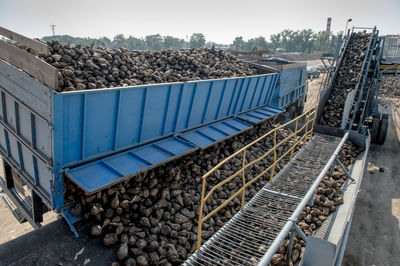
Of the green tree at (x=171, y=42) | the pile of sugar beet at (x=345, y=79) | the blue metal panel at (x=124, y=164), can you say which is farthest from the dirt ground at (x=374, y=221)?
the green tree at (x=171, y=42)

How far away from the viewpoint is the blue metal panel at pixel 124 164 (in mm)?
3508

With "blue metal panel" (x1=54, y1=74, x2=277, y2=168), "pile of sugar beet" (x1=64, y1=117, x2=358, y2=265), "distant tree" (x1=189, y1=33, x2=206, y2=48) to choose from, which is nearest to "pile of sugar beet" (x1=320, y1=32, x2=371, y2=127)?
"pile of sugar beet" (x1=64, y1=117, x2=358, y2=265)

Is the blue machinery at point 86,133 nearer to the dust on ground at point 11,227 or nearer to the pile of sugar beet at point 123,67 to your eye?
the pile of sugar beet at point 123,67

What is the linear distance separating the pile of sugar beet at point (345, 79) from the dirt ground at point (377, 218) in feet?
6.62

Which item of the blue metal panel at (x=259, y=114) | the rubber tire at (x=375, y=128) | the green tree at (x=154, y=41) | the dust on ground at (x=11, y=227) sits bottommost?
the dust on ground at (x=11, y=227)

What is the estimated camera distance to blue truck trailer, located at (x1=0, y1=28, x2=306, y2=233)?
11.2 feet

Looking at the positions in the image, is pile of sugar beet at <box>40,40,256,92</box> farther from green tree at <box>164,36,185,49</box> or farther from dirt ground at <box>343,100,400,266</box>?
green tree at <box>164,36,185,49</box>

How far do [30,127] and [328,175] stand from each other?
562cm

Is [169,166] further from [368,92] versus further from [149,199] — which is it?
[368,92]

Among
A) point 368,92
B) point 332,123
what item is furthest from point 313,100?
point 332,123

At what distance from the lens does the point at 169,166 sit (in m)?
4.66

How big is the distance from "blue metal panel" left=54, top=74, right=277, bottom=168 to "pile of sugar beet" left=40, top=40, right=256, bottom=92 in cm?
55

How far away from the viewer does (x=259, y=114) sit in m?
7.71

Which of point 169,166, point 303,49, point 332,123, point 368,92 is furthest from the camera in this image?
point 303,49
